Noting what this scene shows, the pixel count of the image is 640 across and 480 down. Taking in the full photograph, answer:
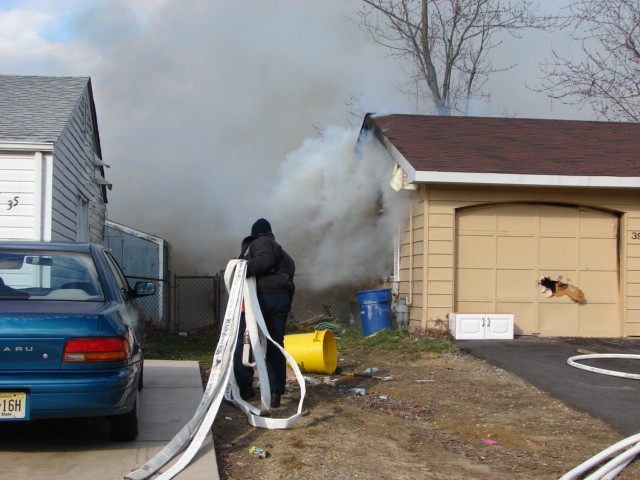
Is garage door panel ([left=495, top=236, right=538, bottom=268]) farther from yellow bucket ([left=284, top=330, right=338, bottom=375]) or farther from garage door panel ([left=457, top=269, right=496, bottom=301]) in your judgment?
yellow bucket ([left=284, top=330, right=338, bottom=375])

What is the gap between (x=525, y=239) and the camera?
1220cm

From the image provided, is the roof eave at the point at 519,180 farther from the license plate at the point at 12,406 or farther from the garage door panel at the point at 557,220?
the license plate at the point at 12,406

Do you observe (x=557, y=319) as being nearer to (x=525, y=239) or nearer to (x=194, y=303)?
(x=525, y=239)

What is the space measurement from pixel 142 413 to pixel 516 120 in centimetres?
1129

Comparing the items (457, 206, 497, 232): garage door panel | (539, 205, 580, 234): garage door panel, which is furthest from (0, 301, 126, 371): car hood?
(539, 205, 580, 234): garage door panel

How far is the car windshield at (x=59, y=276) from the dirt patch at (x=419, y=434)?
1.51m

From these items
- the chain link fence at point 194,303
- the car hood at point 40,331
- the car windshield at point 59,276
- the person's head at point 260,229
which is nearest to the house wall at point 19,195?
the person's head at point 260,229

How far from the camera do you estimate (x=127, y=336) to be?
198 inches

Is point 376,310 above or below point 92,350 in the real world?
below

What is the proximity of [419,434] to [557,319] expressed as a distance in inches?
262

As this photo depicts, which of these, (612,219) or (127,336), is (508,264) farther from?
(127,336)

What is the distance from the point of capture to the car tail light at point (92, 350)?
4.73 meters

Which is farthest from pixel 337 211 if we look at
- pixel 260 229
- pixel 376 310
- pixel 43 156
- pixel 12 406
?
pixel 12 406

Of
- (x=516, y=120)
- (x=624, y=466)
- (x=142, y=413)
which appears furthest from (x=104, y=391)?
(x=516, y=120)
